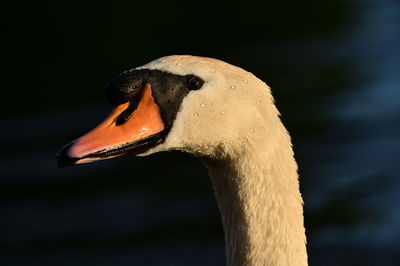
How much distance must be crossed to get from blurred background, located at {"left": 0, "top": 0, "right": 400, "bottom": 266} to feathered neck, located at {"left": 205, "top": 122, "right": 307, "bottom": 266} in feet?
13.2

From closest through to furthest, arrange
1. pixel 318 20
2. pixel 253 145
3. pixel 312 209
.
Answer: pixel 253 145 < pixel 312 209 < pixel 318 20

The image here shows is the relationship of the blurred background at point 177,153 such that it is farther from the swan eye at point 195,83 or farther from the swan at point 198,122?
the swan eye at point 195,83

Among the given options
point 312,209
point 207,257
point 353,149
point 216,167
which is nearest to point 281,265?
point 216,167

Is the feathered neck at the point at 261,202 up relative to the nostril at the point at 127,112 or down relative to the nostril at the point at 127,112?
down

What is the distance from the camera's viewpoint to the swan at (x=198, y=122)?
5641 mm

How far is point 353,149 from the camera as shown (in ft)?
38.0

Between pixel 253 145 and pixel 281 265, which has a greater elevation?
pixel 253 145

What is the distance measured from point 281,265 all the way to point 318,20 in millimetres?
9284

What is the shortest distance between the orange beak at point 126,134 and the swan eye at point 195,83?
189 mm

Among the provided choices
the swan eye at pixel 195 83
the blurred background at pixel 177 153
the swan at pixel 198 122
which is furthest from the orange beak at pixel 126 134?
the blurred background at pixel 177 153

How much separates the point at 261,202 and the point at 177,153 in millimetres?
5839

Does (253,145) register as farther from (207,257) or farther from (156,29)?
(156,29)

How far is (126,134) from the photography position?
567cm

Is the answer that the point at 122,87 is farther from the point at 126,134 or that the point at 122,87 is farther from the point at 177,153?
the point at 177,153
